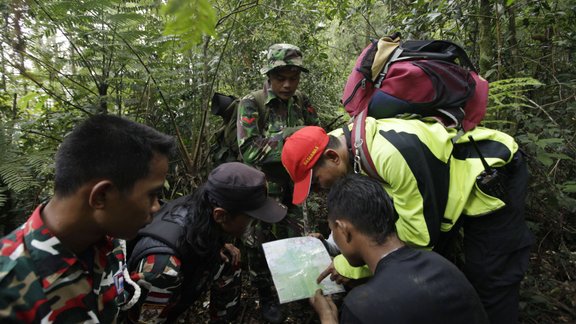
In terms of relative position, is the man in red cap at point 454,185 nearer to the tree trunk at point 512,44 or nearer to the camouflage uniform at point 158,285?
A: the camouflage uniform at point 158,285

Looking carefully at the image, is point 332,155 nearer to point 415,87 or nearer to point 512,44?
point 415,87

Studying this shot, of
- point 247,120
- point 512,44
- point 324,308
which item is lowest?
point 324,308

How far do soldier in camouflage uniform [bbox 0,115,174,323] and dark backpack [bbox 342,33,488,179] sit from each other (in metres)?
1.11

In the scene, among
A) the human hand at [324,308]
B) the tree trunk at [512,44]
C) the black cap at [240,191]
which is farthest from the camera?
the tree trunk at [512,44]

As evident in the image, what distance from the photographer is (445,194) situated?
70.6 inches

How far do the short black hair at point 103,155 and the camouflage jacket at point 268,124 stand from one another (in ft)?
5.26

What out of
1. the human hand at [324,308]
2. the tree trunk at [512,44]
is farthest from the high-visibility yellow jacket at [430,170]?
the tree trunk at [512,44]

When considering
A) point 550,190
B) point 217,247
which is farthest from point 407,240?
point 550,190

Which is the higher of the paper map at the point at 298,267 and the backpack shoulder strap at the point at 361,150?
the backpack shoulder strap at the point at 361,150

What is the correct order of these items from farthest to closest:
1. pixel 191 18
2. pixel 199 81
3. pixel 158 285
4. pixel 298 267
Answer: pixel 199 81, pixel 298 267, pixel 158 285, pixel 191 18

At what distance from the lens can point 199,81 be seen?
3.68 m

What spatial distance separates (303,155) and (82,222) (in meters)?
1.26

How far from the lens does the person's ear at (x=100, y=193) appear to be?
1140mm

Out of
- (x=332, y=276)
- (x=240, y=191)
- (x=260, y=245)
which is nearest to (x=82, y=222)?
(x=240, y=191)
